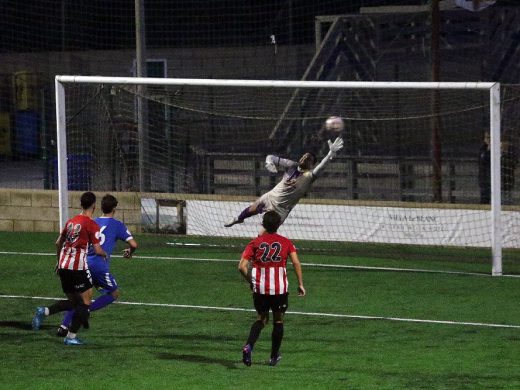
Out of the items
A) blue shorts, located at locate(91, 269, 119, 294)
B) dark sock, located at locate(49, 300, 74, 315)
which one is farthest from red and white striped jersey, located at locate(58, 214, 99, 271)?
dark sock, located at locate(49, 300, 74, 315)

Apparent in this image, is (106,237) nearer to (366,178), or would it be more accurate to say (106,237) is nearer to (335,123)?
(335,123)

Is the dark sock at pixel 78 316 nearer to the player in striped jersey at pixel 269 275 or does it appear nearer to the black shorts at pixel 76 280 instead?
the black shorts at pixel 76 280

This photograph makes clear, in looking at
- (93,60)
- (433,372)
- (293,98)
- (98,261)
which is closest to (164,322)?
(98,261)

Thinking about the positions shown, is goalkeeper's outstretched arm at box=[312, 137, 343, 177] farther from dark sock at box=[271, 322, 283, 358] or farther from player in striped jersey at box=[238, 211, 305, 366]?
dark sock at box=[271, 322, 283, 358]

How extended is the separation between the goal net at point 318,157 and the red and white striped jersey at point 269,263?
7.42 metres

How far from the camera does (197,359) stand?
43.2ft

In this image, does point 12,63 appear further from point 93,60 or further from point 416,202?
point 416,202

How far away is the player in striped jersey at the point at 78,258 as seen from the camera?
13.8 meters

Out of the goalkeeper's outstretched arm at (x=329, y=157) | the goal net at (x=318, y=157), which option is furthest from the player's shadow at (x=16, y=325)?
the goalkeeper's outstretched arm at (x=329, y=157)

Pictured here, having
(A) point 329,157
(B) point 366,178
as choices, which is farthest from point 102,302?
(B) point 366,178

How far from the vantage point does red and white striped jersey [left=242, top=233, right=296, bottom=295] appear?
12.4m

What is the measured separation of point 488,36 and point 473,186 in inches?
266

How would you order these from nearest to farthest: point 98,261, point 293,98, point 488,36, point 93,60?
point 98,261, point 293,98, point 488,36, point 93,60

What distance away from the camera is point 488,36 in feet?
92.8
